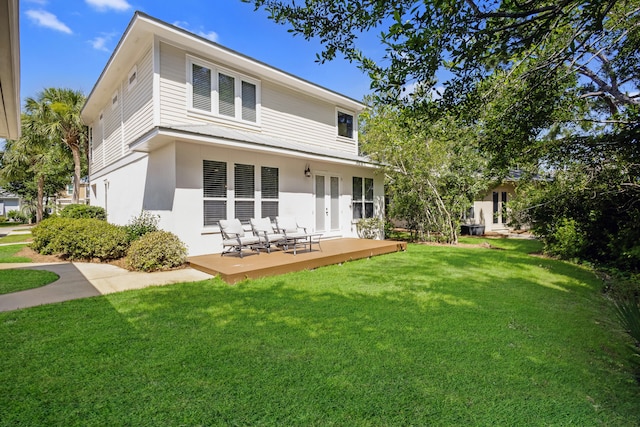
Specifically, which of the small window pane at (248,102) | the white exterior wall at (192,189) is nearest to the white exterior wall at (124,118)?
the white exterior wall at (192,189)

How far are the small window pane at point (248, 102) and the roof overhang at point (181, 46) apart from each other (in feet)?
1.35

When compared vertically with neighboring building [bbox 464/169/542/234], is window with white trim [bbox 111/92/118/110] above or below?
above

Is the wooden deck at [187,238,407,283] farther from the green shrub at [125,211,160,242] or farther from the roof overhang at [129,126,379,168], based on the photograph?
the roof overhang at [129,126,379,168]

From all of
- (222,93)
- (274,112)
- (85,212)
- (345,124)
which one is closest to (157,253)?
(222,93)

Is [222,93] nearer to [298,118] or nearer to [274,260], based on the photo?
[298,118]

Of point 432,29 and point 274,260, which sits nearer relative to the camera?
point 432,29

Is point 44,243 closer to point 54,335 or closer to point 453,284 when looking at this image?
point 54,335

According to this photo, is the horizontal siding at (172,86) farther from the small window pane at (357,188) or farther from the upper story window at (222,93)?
the small window pane at (357,188)

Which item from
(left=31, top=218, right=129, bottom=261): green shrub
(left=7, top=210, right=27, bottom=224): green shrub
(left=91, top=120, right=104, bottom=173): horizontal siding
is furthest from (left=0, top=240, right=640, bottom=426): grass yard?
(left=7, top=210, right=27, bottom=224): green shrub

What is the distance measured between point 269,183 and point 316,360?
7302 mm

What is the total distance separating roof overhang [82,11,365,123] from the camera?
789 cm

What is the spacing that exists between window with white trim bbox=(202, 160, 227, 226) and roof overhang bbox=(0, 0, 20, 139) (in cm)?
381

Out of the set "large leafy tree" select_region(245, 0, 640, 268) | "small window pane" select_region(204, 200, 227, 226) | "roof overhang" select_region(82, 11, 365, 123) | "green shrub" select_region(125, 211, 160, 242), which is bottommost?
"green shrub" select_region(125, 211, 160, 242)

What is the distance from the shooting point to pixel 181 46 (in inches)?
337
